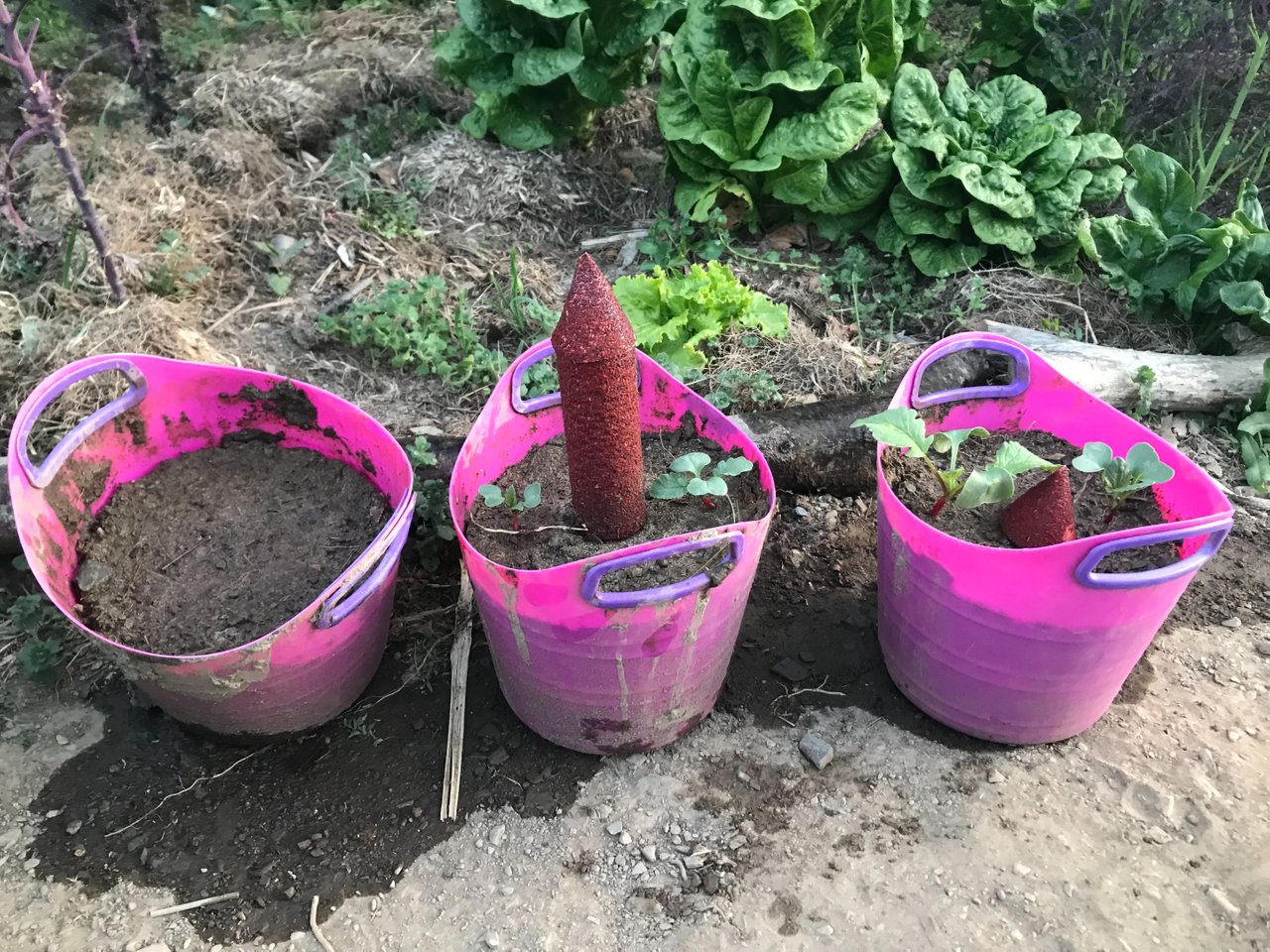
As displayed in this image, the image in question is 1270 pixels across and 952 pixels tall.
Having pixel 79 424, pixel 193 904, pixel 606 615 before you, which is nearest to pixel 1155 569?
→ pixel 606 615

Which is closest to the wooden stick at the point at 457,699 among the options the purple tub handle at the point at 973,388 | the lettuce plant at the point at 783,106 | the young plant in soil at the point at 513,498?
the young plant in soil at the point at 513,498

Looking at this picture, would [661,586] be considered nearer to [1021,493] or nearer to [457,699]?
[457,699]

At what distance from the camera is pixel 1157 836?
1.91 m

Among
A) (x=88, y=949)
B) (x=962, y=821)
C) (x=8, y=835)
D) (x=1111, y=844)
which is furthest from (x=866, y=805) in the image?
(x=8, y=835)

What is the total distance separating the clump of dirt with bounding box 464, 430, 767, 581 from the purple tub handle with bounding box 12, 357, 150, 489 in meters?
0.98

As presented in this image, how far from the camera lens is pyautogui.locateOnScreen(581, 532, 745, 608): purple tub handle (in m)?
1.60

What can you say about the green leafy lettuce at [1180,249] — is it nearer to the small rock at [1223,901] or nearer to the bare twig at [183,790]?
the small rock at [1223,901]

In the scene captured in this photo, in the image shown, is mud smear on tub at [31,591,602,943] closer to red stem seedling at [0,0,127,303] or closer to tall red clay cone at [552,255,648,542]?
tall red clay cone at [552,255,648,542]

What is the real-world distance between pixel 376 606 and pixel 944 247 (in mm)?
2516

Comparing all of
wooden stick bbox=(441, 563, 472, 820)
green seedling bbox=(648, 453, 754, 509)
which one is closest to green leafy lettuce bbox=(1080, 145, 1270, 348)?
green seedling bbox=(648, 453, 754, 509)

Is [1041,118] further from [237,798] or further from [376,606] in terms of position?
[237,798]

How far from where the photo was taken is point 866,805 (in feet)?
6.57

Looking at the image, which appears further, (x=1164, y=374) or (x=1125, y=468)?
(x=1164, y=374)

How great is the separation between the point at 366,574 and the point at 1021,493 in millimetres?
1538
